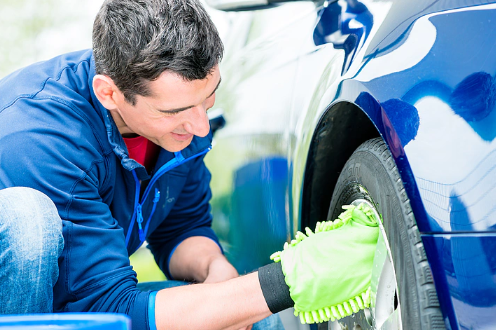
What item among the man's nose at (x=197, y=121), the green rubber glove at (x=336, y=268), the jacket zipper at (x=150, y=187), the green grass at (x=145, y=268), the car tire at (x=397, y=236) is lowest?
the green grass at (x=145, y=268)

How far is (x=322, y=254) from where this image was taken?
46.8 inches

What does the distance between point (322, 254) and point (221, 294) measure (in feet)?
0.85

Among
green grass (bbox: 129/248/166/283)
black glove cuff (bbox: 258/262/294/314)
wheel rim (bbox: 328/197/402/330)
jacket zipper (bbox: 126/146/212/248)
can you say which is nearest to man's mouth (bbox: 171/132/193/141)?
jacket zipper (bbox: 126/146/212/248)

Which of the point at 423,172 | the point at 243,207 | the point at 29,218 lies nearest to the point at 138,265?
the point at 243,207

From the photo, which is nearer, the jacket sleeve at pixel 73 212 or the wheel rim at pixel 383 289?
the wheel rim at pixel 383 289

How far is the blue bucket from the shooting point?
0.72m

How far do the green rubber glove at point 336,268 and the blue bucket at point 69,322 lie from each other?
0.53 meters

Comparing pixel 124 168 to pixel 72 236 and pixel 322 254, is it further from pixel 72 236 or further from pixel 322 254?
pixel 322 254

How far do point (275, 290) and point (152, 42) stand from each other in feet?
2.14

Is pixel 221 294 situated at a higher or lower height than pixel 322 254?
lower

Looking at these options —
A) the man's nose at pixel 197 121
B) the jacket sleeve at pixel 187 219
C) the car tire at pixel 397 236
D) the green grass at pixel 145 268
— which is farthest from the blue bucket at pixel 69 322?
the green grass at pixel 145 268

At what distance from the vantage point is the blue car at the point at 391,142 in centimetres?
77

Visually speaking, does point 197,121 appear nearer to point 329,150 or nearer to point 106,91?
point 106,91

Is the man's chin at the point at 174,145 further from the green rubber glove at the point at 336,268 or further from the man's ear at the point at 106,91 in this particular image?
the green rubber glove at the point at 336,268
